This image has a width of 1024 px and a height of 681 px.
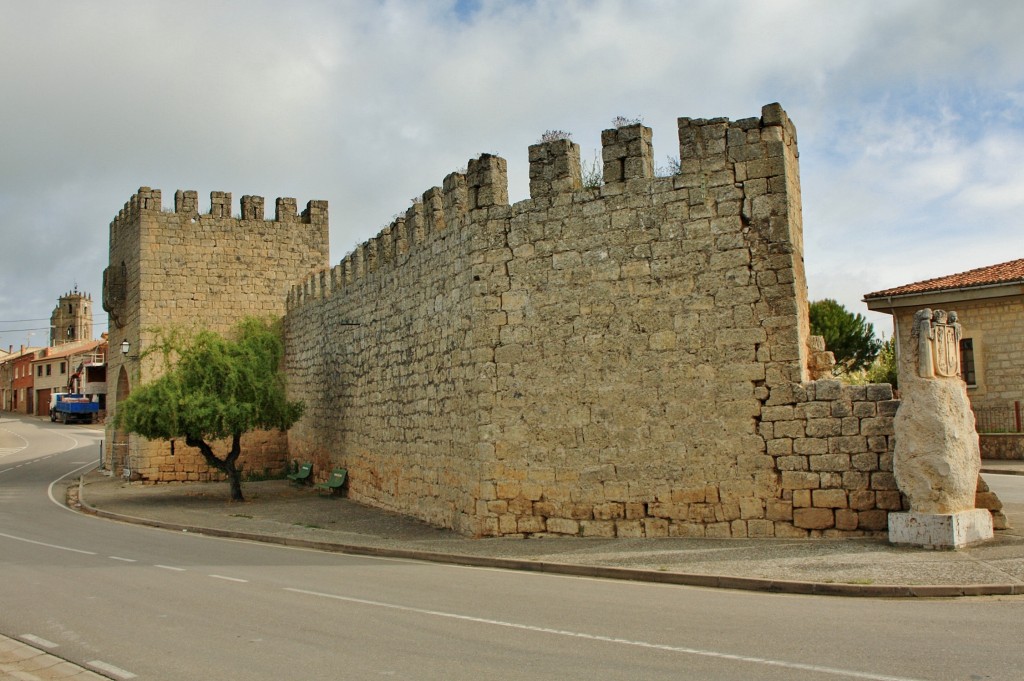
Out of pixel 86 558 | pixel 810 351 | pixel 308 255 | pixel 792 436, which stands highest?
pixel 308 255

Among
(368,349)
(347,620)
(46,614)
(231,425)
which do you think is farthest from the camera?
(231,425)

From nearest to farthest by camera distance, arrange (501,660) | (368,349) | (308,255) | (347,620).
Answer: (501,660)
(347,620)
(368,349)
(308,255)

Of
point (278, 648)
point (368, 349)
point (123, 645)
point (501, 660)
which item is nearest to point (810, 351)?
point (501, 660)

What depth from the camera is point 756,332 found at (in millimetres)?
10211

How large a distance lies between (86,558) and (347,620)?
19.5ft

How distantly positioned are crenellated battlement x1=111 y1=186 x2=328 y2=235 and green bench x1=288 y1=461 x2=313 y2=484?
7.88m

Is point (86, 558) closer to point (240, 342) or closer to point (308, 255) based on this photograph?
point (240, 342)

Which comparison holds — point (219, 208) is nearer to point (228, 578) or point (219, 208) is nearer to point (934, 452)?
point (228, 578)

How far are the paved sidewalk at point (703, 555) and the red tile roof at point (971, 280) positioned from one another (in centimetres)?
1325

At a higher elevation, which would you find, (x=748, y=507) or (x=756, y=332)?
(x=756, y=332)

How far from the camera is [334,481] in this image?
19.0m

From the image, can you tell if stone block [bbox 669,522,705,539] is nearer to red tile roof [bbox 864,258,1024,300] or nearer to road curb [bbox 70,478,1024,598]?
road curb [bbox 70,478,1024,598]

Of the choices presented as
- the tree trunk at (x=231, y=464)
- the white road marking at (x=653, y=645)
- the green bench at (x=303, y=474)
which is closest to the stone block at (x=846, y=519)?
the white road marking at (x=653, y=645)

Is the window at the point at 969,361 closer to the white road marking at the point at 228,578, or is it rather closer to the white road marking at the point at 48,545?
the white road marking at the point at 228,578
